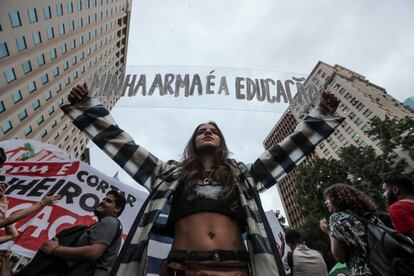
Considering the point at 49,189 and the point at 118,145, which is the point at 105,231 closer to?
the point at 118,145

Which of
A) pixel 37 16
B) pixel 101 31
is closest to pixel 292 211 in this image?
pixel 101 31

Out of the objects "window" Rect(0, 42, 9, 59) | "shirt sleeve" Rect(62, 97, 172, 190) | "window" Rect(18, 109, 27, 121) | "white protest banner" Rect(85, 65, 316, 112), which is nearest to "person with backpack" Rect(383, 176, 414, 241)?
"white protest banner" Rect(85, 65, 316, 112)

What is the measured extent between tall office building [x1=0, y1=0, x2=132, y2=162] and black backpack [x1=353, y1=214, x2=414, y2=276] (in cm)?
1919

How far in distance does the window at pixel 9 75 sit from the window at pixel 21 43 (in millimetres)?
2723

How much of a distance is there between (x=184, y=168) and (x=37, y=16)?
35.4 meters

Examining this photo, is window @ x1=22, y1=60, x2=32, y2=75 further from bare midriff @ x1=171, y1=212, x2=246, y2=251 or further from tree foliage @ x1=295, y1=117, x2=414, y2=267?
tree foliage @ x1=295, y1=117, x2=414, y2=267

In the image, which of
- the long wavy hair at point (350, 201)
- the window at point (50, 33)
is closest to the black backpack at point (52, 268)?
the long wavy hair at point (350, 201)

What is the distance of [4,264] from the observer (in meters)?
2.29

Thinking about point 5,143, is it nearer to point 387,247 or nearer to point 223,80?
point 223,80

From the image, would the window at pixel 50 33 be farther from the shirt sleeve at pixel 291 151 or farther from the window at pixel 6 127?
the shirt sleeve at pixel 291 151

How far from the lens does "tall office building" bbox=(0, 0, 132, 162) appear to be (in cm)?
2519

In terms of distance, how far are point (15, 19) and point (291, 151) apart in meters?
33.1

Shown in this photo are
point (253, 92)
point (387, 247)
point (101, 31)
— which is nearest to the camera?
point (387, 247)

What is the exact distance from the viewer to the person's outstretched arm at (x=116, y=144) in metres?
2.10
